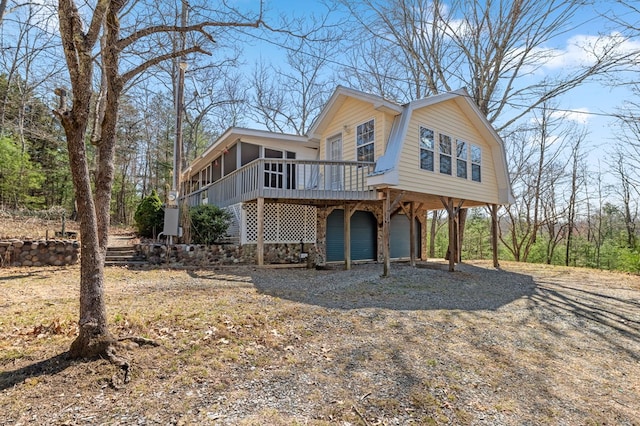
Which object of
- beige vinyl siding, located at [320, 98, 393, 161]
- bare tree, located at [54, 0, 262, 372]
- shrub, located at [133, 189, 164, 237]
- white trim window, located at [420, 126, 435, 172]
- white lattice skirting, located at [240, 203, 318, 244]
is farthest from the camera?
shrub, located at [133, 189, 164, 237]

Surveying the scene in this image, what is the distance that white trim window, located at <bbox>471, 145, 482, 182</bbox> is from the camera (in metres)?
11.8

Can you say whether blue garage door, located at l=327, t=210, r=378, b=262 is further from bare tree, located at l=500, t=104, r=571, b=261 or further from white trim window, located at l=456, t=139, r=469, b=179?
bare tree, located at l=500, t=104, r=571, b=261

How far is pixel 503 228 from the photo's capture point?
25.8 meters

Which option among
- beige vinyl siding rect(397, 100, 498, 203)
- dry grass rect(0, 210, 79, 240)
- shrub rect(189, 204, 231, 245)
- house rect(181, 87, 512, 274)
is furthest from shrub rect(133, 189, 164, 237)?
beige vinyl siding rect(397, 100, 498, 203)

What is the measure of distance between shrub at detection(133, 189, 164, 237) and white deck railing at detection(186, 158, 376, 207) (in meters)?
3.07

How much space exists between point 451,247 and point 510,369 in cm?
758

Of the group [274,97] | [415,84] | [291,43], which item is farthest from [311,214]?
[274,97]

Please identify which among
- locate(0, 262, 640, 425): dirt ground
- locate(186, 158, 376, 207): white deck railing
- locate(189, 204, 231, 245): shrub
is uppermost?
locate(186, 158, 376, 207): white deck railing

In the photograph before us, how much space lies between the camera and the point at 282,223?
11.1 meters

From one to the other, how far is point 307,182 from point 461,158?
5270mm

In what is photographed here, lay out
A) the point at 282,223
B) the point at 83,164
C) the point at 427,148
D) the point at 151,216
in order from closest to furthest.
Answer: the point at 83,164
the point at 427,148
the point at 282,223
the point at 151,216

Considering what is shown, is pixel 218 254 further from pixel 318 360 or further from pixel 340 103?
pixel 318 360

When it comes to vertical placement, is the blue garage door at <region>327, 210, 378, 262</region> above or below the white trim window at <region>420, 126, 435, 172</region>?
below

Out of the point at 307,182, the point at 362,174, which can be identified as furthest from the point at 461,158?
the point at 307,182
